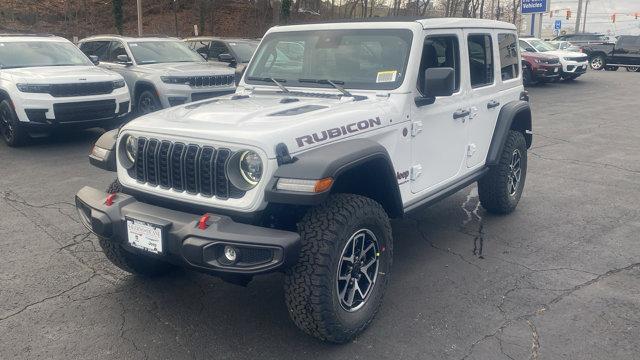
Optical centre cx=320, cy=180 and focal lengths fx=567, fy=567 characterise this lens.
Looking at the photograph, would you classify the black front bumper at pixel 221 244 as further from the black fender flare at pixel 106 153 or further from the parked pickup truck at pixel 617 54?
the parked pickup truck at pixel 617 54

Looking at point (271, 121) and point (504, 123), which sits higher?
point (271, 121)

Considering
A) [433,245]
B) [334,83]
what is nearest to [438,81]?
[334,83]

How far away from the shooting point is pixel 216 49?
13.3 m

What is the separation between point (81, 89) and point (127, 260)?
224 inches

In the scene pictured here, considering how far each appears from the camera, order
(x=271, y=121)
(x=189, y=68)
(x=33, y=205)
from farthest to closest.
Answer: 1. (x=189, y=68)
2. (x=33, y=205)
3. (x=271, y=121)

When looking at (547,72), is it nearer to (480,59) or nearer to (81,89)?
(81,89)

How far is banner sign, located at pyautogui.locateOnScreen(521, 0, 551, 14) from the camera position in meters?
25.0

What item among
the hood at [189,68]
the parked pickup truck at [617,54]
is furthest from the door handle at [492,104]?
the parked pickup truck at [617,54]

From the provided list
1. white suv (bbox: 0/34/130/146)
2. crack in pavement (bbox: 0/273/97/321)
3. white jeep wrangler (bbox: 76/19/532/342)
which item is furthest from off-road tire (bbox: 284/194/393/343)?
white suv (bbox: 0/34/130/146)

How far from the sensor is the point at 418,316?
375 cm

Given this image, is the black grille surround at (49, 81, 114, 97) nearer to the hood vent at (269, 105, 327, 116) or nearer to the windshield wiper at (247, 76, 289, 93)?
the windshield wiper at (247, 76, 289, 93)

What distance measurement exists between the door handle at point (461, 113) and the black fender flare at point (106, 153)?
2.58 meters

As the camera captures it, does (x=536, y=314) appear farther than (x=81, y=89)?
No

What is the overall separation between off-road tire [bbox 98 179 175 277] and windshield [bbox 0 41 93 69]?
6.62m
